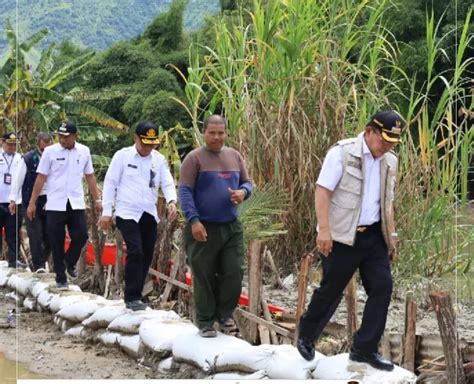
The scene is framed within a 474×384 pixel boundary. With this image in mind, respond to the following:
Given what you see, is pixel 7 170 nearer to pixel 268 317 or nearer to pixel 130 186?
pixel 130 186

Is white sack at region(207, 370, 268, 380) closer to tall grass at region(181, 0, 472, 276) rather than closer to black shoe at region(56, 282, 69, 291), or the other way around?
tall grass at region(181, 0, 472, 276)

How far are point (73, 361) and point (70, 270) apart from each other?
1.87 m

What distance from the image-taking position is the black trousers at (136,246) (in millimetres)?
5852

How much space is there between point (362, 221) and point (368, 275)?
261mm

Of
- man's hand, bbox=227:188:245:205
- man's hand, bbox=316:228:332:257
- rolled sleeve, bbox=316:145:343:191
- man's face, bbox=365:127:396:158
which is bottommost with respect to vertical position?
man's hand, bbox=316:228:332:257

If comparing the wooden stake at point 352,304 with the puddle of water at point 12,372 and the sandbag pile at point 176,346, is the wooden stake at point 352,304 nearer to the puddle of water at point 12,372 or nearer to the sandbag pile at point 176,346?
the sandbag pile at point 176,346

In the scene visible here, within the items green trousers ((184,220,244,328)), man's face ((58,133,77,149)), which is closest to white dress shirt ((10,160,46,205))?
man's face ((58,133,77,149))

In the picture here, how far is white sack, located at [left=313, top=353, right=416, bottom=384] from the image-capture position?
4.21 metres

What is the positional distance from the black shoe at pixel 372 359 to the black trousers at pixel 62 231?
315 cm

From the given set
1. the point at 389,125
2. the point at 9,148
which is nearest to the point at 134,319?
the point at 389,125

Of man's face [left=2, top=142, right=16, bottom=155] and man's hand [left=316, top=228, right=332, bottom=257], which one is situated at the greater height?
man's face [left=2, top=142, right=16, bottom=155]

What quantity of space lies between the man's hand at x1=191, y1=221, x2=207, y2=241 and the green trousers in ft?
0.35

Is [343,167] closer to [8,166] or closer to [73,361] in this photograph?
[73,361]

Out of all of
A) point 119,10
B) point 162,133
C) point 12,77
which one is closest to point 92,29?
point 119,10
